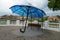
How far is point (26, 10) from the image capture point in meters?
13.9

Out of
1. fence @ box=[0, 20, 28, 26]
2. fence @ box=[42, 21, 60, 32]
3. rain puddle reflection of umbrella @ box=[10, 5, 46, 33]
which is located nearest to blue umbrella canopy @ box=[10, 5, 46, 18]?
rain puddle reflection of umbrella @ box=[10, 5, 46, 33]

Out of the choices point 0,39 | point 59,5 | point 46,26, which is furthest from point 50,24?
point 0,39

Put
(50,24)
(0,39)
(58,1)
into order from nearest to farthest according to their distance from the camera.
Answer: (0,39)
(58,1)
(50,24)

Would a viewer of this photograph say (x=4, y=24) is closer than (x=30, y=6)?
No

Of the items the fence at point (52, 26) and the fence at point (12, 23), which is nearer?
the fence at point (52, 26)

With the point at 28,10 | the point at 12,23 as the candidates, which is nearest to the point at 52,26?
the point at 28,10

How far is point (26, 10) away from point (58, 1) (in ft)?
9.43

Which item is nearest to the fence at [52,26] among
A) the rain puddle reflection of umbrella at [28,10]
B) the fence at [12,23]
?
the rain puddle reflection of umbrella at [28,10]

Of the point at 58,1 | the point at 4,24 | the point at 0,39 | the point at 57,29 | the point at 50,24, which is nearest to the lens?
the point at 0,39

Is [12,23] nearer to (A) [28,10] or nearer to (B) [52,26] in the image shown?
(B) [52,26]

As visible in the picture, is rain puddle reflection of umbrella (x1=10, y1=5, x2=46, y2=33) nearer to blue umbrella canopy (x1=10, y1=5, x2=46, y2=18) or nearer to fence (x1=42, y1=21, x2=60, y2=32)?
blue umbrella canopy (x1=10, y1=5, x2=46, y2=18)

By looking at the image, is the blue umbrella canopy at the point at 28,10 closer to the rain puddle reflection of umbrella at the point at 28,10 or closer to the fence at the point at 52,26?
the rain puddle reflection of umbrella at the point at 28,10

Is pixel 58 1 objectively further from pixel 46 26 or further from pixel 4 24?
pixel 4 24

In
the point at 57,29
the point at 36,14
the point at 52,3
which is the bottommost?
the point at 57,29
